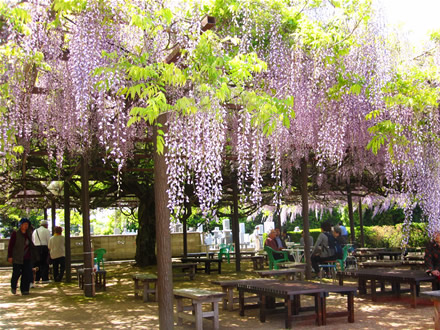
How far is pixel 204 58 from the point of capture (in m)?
4.48

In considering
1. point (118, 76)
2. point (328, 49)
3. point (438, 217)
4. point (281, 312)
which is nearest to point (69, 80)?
point (118, 76)

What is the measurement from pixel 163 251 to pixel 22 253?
5.11m

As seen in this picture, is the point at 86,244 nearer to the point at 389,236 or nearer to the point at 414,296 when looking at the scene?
the point at 414,296

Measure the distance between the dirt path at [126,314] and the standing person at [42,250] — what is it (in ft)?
6.78

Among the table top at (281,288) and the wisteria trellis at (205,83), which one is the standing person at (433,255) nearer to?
the wisteria trellis at (205,83)

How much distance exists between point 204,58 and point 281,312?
11.5 ft

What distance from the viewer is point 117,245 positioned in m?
19.4

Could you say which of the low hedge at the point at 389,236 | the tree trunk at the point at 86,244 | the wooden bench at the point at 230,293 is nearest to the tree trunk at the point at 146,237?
the tree trunk at the point at 86,244

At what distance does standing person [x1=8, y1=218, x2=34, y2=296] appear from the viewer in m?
8.78

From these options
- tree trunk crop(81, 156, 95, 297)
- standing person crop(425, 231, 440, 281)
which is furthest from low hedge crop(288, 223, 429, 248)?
tree trunk crop(81, 156, 95, 297)

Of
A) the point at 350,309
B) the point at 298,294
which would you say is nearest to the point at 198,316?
the point at 298,294

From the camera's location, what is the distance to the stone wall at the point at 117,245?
1889 cm

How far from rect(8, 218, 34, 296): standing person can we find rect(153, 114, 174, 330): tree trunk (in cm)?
493

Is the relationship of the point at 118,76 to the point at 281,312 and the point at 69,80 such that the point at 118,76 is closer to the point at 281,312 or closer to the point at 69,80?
the point at 69,80
